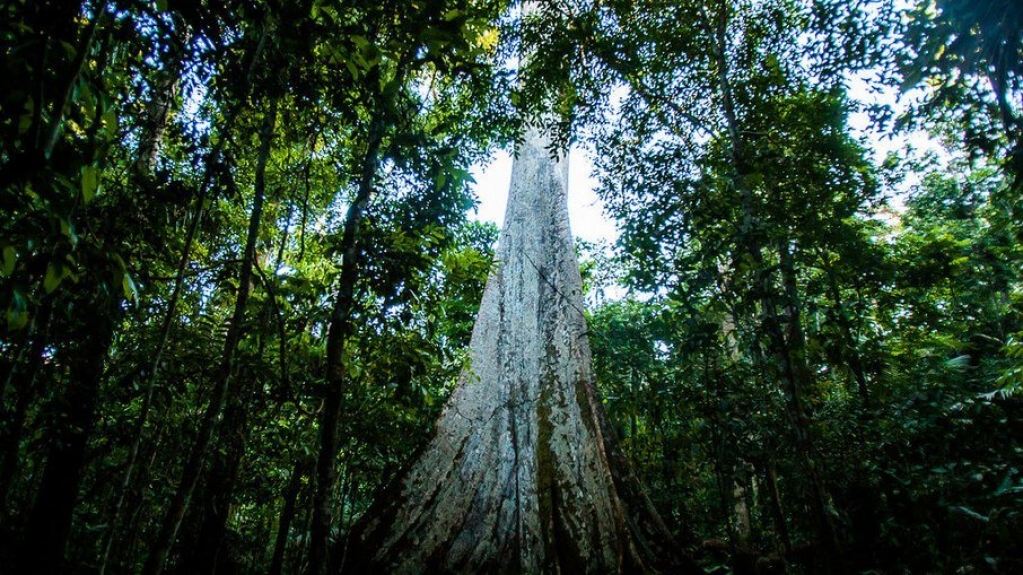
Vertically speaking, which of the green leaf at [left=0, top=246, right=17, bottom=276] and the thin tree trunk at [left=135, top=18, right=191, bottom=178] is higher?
the thin tree trunk at [left=135, top=18, right=191, bottom=178]

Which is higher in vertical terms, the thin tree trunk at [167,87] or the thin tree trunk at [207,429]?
the thin tree trunk at [167,87]

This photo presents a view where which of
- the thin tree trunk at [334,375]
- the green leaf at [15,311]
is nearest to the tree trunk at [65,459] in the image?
the thin tree trunk at [334,375]

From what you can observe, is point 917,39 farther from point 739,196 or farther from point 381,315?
point 381,315

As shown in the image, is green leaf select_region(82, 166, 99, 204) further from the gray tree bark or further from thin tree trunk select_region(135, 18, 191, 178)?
the gray tree bark

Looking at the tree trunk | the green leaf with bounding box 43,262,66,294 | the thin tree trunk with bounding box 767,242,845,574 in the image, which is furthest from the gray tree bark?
the green leaf with bounding box 43,262,66,294

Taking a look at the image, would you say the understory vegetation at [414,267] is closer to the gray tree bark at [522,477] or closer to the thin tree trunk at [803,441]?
the thin tree trunk at [803,441]

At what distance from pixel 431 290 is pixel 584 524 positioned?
178 centimetres

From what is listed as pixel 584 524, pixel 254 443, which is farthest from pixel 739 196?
pixel 254 443

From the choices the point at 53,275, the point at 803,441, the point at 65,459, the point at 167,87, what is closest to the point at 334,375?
the point at 53,275

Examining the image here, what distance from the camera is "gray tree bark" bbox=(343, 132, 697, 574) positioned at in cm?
279

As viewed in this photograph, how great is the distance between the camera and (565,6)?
167 inches

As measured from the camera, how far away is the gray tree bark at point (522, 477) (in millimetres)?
2787

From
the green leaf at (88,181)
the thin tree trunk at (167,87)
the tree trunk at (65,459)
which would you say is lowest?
the tree trunk at (65,459)

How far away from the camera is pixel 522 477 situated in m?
3.09
